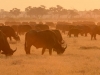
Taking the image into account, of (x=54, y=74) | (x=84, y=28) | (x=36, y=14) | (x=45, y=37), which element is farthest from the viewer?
(x=36, y=14)

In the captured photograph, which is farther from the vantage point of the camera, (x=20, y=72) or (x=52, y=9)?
(x=52, y=9)

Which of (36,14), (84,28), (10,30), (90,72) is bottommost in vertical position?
(36,14)

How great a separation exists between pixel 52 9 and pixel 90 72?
130m

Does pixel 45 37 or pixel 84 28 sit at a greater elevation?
pixel 45 37

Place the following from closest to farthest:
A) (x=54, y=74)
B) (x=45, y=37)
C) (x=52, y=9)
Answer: (x=54, y=74), (x=45, y=37), (x=52, y=9)

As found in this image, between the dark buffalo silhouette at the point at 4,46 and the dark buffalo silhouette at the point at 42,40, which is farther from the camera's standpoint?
the dark buffalo silhouette at the point at 42,40

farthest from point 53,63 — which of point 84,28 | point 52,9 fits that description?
point 52,9

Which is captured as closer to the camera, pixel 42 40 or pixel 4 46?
pixel 4 46

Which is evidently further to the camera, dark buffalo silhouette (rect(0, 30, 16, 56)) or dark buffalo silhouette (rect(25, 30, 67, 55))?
dark buffalo silhouette (rect(25, 30, 67, 55))

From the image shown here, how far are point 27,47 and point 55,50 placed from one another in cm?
204

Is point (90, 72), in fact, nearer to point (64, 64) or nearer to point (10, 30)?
point (64, 64)

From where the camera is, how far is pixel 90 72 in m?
11.6

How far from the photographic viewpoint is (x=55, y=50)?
1878cm

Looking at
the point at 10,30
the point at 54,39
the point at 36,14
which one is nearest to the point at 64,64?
the point at 54,39
